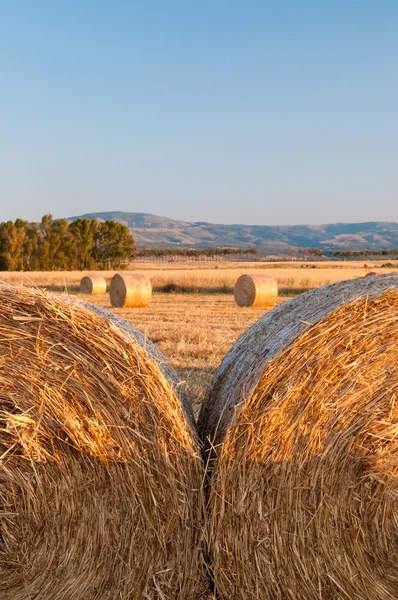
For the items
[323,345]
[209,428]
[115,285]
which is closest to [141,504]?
[209,428]

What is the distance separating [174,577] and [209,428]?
928mm

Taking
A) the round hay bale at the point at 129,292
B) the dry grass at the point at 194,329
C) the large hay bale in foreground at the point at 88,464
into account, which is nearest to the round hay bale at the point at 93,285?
the dry grass at the point at 194,329

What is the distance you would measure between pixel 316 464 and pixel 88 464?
120 centimetres

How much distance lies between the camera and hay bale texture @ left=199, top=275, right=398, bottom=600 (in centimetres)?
334

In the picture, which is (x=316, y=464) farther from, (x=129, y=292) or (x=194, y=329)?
(x=129, y=292)

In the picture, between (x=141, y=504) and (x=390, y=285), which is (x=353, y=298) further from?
(x=141, y=504)

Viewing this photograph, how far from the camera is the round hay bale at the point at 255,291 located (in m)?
19.6

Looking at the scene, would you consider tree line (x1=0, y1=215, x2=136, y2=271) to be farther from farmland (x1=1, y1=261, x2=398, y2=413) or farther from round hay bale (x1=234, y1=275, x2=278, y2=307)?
round hay bale (x1=234, y1=275, x2=278, y2=307)

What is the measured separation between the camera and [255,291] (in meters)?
19.5

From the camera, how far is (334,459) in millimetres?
3453

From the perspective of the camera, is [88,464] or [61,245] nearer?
[88,464]

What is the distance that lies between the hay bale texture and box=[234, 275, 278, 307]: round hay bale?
16.1 m

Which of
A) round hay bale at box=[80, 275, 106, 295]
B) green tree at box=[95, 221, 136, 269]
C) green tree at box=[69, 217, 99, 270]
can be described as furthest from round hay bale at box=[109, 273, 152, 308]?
green tree at box=[95, 221, 136, 269]

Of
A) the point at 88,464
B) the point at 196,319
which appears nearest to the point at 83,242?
the point at 196,319
